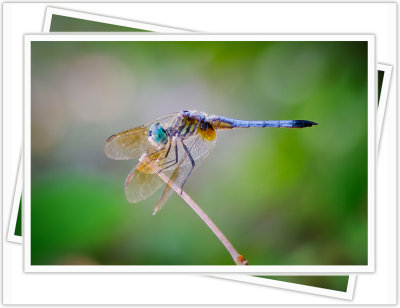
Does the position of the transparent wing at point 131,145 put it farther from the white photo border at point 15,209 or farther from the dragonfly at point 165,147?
the white photo border at point 15,209

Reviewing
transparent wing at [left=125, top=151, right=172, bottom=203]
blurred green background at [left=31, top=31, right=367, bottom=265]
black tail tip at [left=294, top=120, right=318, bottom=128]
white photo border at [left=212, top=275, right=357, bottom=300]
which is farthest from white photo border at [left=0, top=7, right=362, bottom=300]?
transparent wing at [left=125, top=151, right=172, bottom=203]

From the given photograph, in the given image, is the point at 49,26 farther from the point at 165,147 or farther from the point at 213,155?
the point at 213,155

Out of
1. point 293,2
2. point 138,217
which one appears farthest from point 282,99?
point 138,217

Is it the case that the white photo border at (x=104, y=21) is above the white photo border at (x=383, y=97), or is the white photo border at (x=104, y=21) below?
above

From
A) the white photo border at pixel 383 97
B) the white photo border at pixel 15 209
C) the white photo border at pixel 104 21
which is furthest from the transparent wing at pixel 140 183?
the white photo border at pixel 383 97

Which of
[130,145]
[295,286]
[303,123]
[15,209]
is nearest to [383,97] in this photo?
[303,123]

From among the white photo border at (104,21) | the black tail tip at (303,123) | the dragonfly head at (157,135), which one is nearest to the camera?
the white photo border at (104,21)
